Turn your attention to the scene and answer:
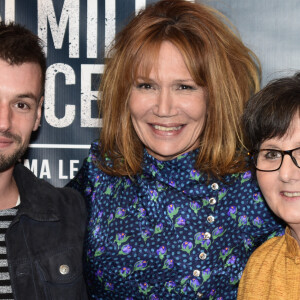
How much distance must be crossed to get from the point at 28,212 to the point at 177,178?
0.61m

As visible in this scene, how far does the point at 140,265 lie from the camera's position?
82.1 inches

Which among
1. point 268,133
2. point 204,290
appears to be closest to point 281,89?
point 268,133

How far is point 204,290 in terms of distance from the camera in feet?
6.74

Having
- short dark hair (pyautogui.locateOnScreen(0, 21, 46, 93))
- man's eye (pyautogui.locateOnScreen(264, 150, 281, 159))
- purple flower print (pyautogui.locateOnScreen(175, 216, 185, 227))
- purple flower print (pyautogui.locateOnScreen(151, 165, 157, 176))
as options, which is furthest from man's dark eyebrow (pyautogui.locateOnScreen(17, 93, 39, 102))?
man's eye (pyautogui.locateOnScreen(264, 150, 281, 159))

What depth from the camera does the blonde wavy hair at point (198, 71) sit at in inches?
84.7

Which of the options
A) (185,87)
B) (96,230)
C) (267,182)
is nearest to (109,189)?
(96,230)

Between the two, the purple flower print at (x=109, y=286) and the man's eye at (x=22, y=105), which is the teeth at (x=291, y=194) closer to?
the purple flower print at (x=109, y=286)

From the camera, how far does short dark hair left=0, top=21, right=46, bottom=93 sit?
2246 mm

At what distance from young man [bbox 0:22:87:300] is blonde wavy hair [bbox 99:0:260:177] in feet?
0.95

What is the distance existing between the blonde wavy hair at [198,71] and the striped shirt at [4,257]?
426 mm

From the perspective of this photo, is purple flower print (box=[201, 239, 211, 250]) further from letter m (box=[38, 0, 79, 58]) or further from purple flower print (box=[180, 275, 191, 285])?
letter m (box=[38, 0, 79, 58])

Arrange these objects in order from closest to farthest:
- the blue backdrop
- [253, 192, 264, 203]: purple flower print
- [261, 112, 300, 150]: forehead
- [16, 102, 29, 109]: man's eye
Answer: [261, 112, 300, 150]: forehead < [253, 192, 264, 203]: purple flower print < [16, 102, 29, 109]: man's eye < the blue backdrop

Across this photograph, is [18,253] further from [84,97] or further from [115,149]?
[84,97]

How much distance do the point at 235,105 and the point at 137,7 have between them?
0.91m
